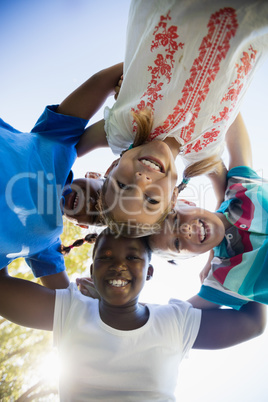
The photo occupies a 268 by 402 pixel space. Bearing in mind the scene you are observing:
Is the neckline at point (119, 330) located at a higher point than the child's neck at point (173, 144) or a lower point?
lower

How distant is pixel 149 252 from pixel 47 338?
9.67 feet

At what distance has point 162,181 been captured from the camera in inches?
50.7

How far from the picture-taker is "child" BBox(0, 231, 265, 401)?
149 cm

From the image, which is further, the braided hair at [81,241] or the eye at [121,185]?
the braided hair at [81,241]

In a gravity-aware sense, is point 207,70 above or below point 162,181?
above

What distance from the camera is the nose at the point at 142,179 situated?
4.10ft

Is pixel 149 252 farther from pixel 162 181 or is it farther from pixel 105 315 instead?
pixel 162 181

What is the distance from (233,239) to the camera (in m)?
1.86

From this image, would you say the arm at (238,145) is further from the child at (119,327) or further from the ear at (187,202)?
the child at (119,327)

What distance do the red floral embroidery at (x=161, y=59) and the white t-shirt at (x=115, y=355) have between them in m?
1.21

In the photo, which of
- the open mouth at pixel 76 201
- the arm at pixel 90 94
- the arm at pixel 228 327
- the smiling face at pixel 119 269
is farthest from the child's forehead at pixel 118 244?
the arm at pixel 90 94

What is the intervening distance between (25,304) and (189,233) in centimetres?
103

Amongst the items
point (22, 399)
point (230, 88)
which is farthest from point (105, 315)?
point (22, 399)

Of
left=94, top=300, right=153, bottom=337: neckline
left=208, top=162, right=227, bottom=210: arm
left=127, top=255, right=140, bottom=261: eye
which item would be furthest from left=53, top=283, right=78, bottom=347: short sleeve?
left=208, top=162, right=227, bottom=210: arm
